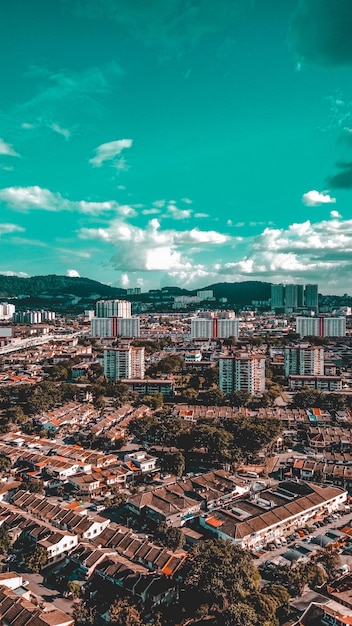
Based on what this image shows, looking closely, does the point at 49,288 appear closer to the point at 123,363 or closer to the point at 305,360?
the point at 123,363

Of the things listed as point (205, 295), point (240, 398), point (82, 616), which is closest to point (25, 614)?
point (82, 616)

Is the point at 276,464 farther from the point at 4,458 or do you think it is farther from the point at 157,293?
the point at 157,293

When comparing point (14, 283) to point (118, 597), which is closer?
point (118, 597)

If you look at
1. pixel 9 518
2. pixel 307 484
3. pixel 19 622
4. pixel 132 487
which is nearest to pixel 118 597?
pixel 19 622

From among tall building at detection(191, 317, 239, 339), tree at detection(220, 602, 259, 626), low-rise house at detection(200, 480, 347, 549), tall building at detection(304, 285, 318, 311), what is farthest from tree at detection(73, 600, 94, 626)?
tall building at detection(304, 285, 318, 311)

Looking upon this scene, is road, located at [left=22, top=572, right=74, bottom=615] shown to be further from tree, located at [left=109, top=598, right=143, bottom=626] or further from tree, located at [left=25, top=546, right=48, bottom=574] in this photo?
tree, located at [left=109, top=598, right=143, bottom=626]

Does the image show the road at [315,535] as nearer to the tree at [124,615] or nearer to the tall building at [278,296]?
the tree at [124,615]
